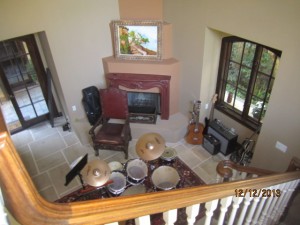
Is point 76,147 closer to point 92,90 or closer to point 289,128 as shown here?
point 92,90

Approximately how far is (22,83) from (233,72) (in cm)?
502

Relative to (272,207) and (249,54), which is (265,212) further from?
(249,54)

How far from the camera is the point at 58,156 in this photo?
19.7 feet

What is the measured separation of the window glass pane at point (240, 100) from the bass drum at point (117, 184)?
3.01m

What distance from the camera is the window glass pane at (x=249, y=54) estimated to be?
16.3 ft

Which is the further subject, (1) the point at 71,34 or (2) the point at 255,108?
(1) the point at 71,34

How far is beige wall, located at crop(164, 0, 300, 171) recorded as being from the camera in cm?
368

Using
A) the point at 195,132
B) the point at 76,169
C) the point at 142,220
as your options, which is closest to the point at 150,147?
the point at 76,169

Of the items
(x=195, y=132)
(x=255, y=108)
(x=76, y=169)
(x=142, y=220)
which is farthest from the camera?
(x=195, y=132)

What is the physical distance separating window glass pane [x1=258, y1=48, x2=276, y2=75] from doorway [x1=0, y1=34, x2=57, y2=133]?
5053mm

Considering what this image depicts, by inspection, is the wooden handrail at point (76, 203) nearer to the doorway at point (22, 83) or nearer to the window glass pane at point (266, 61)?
the window glass pane at point (266, 61)

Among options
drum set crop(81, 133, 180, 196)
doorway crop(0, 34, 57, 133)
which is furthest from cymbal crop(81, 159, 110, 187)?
doorway crop(0, 34, 57, 133)

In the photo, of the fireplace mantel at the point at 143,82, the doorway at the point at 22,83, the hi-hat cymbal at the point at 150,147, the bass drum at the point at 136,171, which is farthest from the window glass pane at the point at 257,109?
the doorway at the point at 22,83

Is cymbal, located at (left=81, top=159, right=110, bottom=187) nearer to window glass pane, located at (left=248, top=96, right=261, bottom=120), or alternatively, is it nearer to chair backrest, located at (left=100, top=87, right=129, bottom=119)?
chair backrest, located at (left=100, top=87, right=129, bottom=119)
